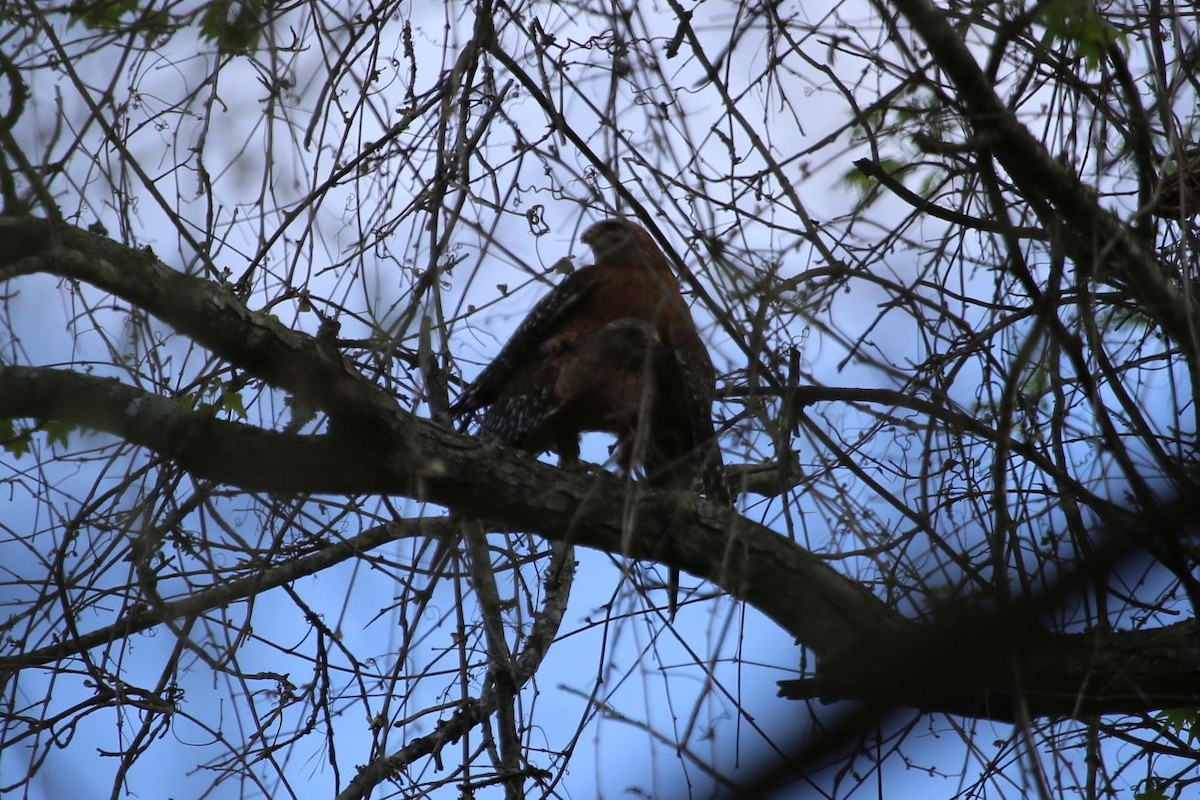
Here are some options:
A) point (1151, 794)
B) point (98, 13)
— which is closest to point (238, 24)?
point (98, 13)

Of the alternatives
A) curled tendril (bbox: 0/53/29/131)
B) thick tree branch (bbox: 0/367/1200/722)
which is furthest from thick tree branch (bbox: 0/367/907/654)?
curled tendril (bbox: 0/53/29/131)

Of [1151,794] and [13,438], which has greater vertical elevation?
[13,438]

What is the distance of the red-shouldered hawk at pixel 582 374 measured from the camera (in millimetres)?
3863

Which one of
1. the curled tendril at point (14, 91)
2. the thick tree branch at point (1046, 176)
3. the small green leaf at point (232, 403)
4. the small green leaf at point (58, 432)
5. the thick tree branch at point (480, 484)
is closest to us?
the curled tendril at point (14, 91)

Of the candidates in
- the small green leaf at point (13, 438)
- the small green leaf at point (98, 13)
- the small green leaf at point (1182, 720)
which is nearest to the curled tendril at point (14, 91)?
the small green leaf at point (98, 13)

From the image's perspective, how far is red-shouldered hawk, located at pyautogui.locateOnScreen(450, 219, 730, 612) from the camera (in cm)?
386

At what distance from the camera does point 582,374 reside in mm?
4141

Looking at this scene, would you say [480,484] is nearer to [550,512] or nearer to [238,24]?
[550,512]

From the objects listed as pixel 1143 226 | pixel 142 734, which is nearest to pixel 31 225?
pixel 142 734

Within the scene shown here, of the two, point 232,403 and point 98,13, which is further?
point 232,403

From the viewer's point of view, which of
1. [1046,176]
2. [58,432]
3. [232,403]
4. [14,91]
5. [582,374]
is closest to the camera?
[14,91]

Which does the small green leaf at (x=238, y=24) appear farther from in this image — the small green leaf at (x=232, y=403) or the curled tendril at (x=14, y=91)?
the small green leaf at (x=232, y=403)

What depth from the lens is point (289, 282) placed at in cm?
290

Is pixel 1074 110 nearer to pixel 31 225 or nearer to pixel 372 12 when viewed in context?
pixel 372 12
